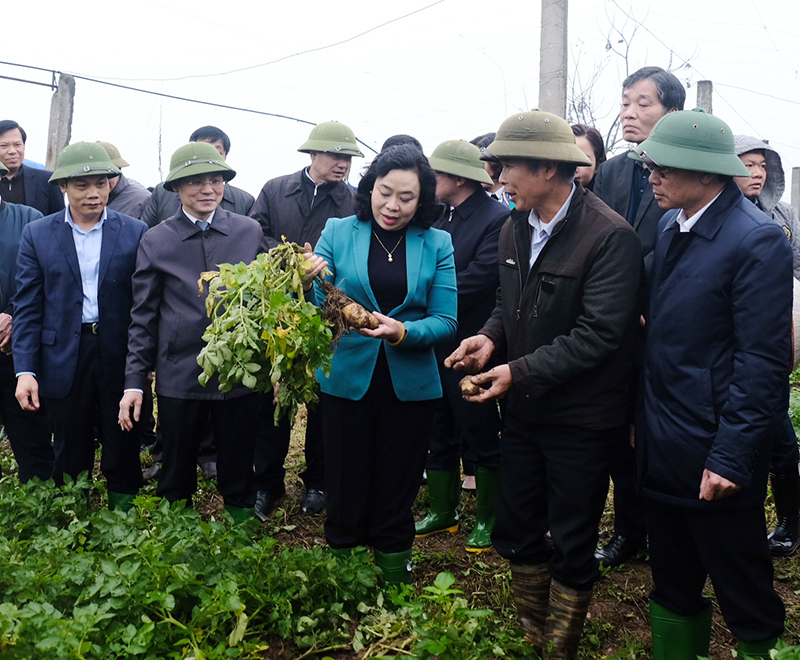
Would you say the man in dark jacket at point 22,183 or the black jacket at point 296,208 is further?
the man in dark jacket at point 22,183

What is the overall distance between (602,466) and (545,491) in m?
0.31

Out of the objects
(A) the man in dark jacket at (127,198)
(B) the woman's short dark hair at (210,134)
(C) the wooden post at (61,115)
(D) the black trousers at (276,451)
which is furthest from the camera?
(C) the wooden post at (61,115)

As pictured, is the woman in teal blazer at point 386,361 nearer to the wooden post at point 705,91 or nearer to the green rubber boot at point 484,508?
the green rubber boot at point 484,508

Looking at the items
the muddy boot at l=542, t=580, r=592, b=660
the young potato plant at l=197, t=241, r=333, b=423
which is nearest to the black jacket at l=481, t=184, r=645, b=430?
the muddy boot at l=542, t=580, r=592, b=660

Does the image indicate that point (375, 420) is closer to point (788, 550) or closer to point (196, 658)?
point (196, 658)

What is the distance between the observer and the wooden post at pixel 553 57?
7.59 metres

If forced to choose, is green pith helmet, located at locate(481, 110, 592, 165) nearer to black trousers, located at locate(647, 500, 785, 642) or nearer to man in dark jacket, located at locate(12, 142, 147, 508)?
black trousers, located at locate(647, 500, 785, 642)

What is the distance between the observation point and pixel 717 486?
2.54 metres

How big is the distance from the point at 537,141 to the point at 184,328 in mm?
2032

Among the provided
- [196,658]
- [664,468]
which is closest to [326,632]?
[196,658]

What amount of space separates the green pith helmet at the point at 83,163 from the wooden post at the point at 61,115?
560cm

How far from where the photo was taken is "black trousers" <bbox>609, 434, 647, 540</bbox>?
13.0 feet

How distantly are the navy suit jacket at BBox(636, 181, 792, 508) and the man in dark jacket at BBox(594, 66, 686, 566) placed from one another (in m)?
1.09

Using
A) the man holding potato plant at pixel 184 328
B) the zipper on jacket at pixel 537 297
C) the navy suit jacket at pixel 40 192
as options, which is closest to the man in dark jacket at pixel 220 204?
the navy suit jacket at pixel 40 192
